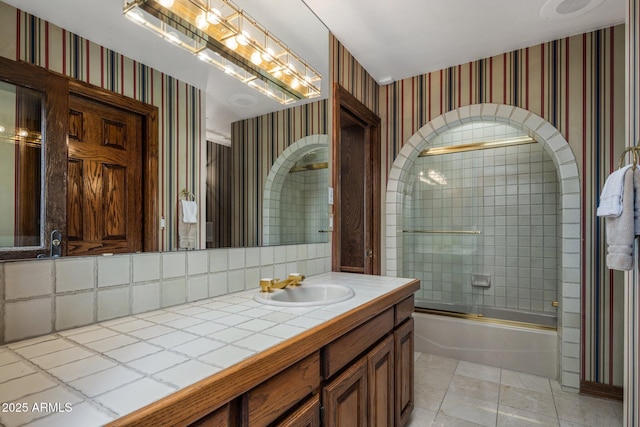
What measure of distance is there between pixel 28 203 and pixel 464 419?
2.33 metres

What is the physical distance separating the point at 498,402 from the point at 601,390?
726 millimetres

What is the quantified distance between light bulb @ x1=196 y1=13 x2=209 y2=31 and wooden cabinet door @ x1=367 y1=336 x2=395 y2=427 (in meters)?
1.52

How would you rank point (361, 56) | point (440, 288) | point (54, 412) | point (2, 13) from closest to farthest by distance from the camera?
point (54, 412) < point (2, 13) < point (361, 56) < point (440, 288)

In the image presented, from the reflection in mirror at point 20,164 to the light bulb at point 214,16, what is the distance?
80 cm

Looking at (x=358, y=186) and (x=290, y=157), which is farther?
(x=358, y=186)

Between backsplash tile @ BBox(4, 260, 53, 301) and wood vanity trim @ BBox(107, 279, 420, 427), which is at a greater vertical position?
backsplash tile @ BBox(4, 260, 53, 301)

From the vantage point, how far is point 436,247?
11.8 ft

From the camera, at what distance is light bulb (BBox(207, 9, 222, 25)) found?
53.8 inches

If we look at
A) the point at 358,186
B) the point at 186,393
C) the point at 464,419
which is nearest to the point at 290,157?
the point at 358,186

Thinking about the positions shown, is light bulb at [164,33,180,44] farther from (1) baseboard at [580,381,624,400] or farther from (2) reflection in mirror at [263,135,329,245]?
(1) baseboard at [580,381,624,400]

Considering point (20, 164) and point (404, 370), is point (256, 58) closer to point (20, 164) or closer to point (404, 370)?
point (20, 164)

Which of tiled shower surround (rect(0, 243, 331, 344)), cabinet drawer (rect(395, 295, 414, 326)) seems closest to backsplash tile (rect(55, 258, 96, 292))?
tiled shower surround (rect(0, 243, 331, 344))

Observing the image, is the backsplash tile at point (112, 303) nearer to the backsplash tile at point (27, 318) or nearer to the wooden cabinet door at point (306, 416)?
the backsplash tile at point (27, 318)

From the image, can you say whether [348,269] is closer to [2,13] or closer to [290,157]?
[290,157]
